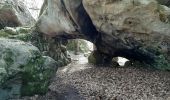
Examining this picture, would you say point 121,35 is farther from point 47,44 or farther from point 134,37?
point 47,44

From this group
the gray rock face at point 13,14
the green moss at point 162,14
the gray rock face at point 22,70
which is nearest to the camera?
the gray rock face at point 22,70

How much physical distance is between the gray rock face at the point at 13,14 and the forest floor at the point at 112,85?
582 centimetres

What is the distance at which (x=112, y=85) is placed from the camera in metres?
11.1

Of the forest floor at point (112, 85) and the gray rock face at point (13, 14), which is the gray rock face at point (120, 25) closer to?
the forest floor at point (112, 85)

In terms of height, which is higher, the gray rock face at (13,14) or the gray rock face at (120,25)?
the gray rock face at (13,14)

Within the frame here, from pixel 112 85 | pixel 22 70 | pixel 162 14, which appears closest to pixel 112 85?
pixel 112 85

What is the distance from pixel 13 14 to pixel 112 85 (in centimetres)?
875

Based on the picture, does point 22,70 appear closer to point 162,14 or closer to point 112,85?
point 112,85

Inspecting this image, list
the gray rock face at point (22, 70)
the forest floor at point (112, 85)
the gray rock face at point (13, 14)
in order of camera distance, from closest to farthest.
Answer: the gray rock face at point (22, 70) → the forest floor at point (112, 85) → the gray rock face at point (13, 14)

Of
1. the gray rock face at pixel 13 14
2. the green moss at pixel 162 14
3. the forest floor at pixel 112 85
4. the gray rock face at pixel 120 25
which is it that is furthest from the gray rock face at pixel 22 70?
the gray rock face at pixel 13 14

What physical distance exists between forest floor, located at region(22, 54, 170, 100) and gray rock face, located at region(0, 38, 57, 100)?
17.8 inches

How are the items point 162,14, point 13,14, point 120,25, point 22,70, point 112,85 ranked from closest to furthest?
point 22,70, point 162,14, point 112,85, point 120,25, point 13,14

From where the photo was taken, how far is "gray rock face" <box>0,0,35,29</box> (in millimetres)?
17422

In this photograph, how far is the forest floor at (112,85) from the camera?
33.1 ft
